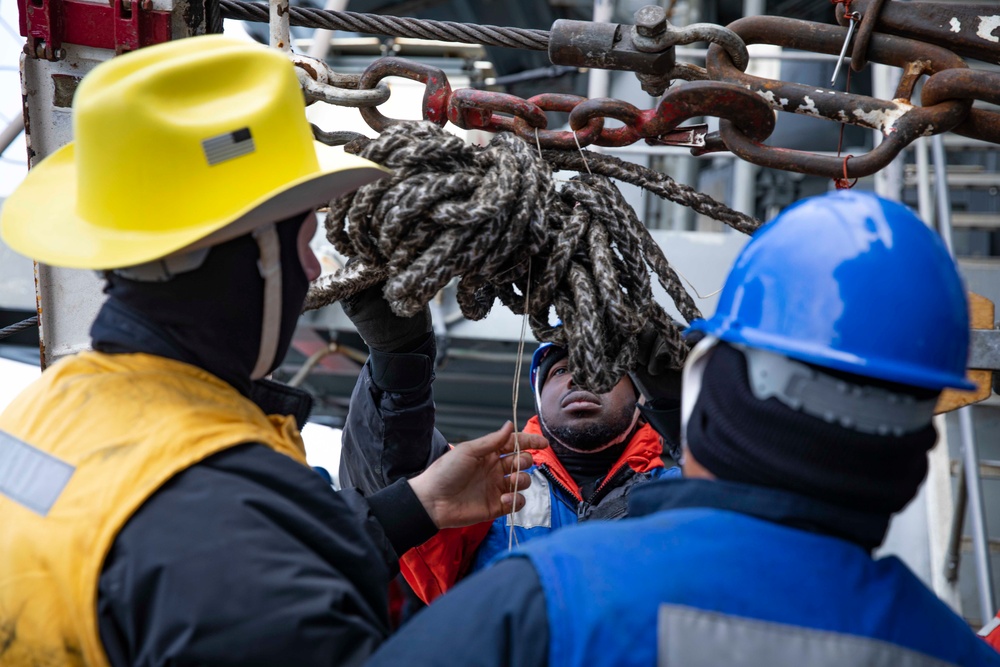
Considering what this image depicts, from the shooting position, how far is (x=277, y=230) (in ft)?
4.89

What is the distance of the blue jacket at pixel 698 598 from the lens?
1106 mm

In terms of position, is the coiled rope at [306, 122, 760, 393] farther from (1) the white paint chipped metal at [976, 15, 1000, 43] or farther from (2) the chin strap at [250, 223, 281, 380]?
(1) the white paint chipped metal at [976, 15, 1000, 43]

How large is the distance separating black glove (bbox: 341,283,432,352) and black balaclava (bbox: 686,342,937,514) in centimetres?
108

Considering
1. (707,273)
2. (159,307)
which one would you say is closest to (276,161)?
(159,307)

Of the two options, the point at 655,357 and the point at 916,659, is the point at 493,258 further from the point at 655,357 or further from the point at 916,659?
the point at 916,659

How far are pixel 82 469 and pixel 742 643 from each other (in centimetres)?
87

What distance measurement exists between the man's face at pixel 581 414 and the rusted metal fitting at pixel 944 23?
1605 mm

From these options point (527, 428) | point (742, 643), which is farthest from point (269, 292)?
point (527, 428)

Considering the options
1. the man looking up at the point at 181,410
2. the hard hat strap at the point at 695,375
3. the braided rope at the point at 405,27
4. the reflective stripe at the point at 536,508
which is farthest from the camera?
the reflective stripe at the point at 536,508

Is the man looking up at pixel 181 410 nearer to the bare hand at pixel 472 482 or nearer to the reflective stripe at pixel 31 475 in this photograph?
the reflective stripe at pixel 31 475

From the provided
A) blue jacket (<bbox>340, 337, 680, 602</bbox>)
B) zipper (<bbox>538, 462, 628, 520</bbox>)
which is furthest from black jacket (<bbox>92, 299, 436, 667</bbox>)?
zipper (<bbox>538, 462, 628, 520</bbox>)

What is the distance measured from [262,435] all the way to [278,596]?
0.27 m

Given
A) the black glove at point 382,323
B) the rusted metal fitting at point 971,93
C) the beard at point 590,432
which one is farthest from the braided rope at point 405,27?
the beard at point 590,432

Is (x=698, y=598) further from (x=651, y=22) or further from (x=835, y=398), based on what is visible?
(x=651, y=22)
